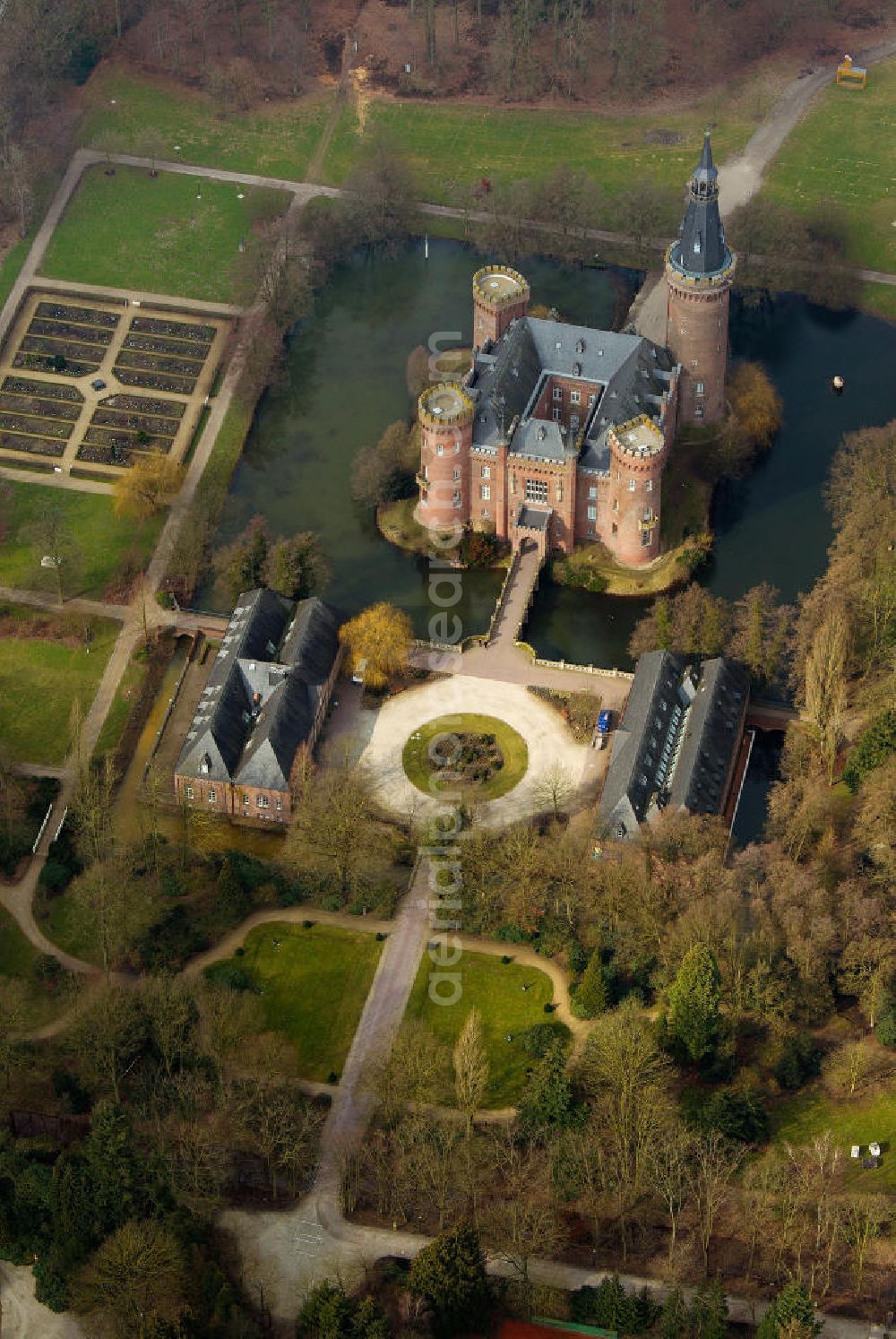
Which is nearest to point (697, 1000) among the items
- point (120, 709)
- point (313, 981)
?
point (313, 981)

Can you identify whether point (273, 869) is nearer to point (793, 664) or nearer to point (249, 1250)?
point (249, 1250)

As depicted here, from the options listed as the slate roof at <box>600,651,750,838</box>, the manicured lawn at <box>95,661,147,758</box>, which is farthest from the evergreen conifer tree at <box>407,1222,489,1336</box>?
the manicured lawn at <box>95,661,147,758</box>

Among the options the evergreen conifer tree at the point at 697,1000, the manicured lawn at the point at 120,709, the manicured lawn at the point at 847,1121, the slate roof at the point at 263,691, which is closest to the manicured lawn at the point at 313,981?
the slate roof at the point at 263,691

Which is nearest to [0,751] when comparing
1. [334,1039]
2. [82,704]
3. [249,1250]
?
[82,704]

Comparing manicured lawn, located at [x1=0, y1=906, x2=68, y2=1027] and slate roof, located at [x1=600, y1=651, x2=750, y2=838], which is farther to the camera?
slate roof, located at [x1=600, y1=651, x2=750, y2=838]

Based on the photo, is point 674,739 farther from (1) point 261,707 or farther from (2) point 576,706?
(1) point 261,707

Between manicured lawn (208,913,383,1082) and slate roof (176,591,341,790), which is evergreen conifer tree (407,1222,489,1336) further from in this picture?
slate roof (176,591,341,790)
